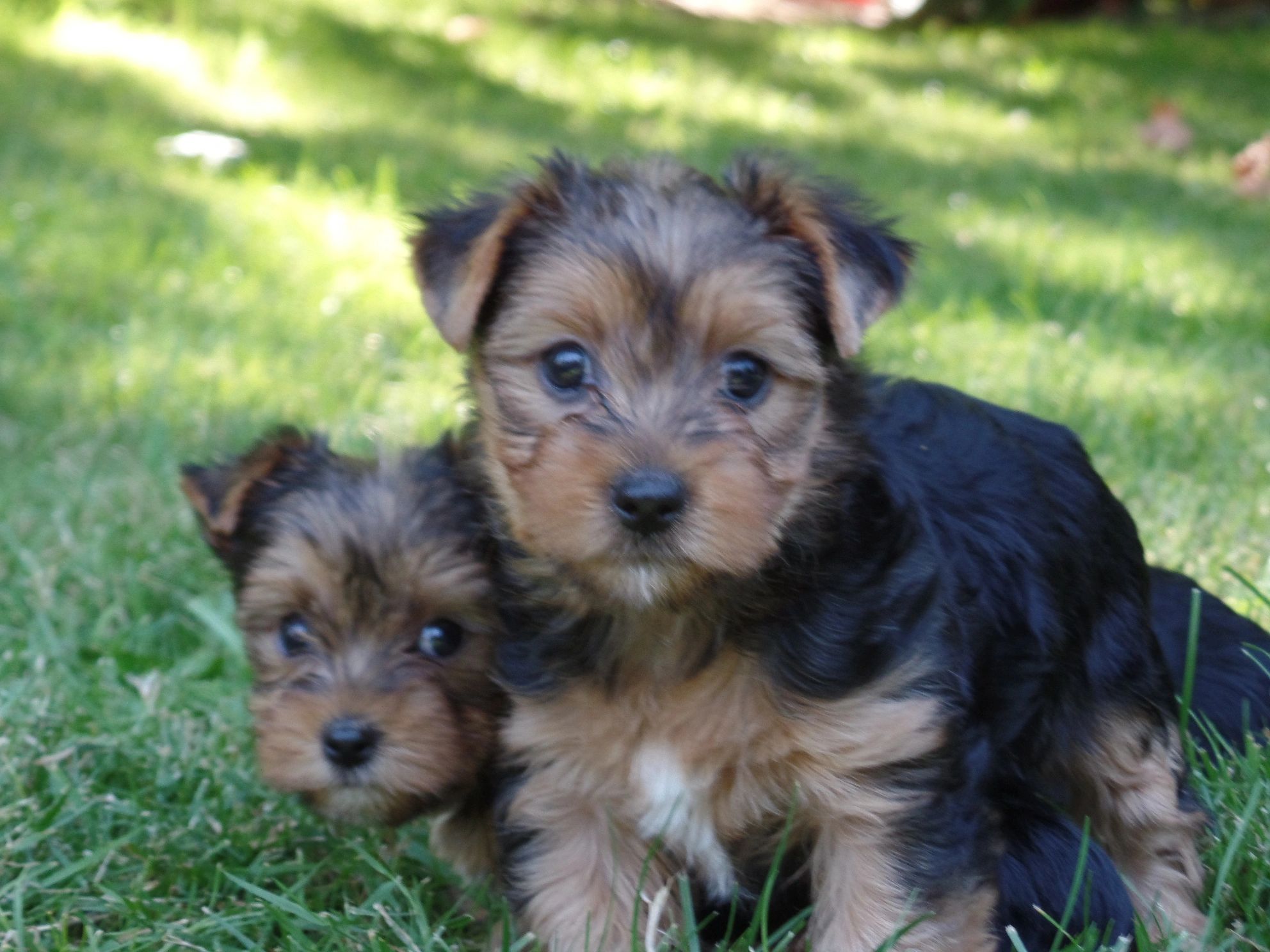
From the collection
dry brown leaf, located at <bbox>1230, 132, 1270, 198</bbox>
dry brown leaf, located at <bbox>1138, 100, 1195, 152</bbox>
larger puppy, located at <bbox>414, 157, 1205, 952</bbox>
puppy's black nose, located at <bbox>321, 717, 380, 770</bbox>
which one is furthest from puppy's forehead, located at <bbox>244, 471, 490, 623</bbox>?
dry brown leaf, located at <bbox>1138, 100, 1195, 152</bbox>

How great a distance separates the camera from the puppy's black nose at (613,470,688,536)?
9.77 feet

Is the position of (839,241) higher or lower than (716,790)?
higher

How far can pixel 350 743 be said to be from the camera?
3.72 meters

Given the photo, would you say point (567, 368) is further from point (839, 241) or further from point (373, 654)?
point (373, 654)

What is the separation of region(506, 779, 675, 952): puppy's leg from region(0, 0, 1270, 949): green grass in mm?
260

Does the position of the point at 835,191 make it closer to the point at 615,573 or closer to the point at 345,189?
the point at 615,573

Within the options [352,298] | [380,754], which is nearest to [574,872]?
[380,754]

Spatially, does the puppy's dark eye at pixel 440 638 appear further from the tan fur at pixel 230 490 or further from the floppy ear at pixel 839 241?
the floppy ear at pixel 839 241

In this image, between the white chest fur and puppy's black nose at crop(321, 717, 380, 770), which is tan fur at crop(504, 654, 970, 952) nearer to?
the white chest fur

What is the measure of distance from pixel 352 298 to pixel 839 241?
15.9ft

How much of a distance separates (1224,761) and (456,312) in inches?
87.5

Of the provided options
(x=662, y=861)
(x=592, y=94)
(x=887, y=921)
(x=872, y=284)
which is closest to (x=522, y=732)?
(x=662, y=861)

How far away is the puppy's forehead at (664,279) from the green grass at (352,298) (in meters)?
1.20

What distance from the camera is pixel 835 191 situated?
368 centimetres
